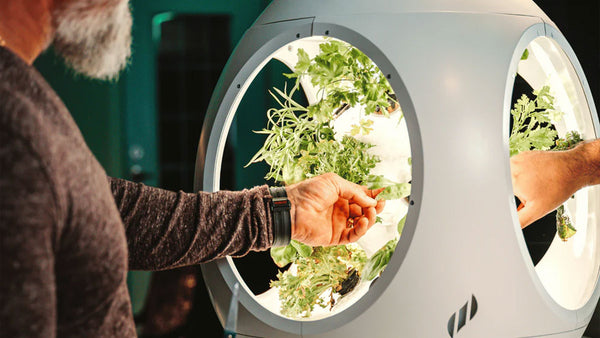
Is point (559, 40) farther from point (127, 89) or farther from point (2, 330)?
point (127, 89)

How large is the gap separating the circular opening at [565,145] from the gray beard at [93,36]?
80cm

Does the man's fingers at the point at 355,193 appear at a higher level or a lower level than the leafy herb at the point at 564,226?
higher

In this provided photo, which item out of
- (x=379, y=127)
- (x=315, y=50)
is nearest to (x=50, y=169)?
(x=379, y=127)

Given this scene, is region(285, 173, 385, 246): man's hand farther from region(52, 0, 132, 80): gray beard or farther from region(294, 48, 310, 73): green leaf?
region(52, 0, 132, 80): gray beard

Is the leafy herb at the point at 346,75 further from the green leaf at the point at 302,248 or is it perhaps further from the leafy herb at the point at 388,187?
the green leaf at the point at 302,248

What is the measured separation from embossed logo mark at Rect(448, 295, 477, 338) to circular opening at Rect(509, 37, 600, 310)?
305mm

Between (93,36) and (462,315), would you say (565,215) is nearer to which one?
(462,315)

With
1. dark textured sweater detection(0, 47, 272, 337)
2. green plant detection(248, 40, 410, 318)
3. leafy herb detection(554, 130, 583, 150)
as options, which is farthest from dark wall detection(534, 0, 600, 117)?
dark textured sweater detection(0, 47, 272, 337)

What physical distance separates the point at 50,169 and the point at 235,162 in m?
2.58

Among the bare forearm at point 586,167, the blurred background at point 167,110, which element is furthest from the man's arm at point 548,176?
the blurred background at point 167,110

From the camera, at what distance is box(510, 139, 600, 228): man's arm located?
1072 millimetres

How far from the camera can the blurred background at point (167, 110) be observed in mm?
3172

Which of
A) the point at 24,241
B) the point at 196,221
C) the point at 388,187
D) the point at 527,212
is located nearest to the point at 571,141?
the point at 527,212

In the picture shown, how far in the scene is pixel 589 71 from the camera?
157cm
